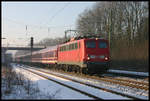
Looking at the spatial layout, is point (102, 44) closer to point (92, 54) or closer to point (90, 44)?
point (90, 44)

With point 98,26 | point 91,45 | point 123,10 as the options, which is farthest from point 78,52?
point 98,26

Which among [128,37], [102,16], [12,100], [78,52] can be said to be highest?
[102,16]

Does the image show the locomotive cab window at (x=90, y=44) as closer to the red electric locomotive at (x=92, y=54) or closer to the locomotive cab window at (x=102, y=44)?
the red electric locomotive at (x=92, y=54)

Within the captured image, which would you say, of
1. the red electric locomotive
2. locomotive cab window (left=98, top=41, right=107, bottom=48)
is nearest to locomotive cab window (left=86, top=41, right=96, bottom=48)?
the red electric locomotive

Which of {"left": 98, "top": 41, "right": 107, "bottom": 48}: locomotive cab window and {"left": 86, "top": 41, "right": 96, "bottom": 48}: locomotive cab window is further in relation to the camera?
{"left": 98, "top": 41, "right": 107, "bottom": 48}: locomotive cab window

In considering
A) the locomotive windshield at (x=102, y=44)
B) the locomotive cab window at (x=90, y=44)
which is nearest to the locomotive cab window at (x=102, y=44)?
the locomotive windshield at (x=102, y=44)

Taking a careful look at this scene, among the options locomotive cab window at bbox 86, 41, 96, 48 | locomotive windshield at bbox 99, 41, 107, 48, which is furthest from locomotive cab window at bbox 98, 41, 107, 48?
locomotive cab window at bbox 86, 41, 96, 48

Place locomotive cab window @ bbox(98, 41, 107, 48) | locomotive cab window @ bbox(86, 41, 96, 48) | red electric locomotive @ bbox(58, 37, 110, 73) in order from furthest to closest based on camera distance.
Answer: locomotive cab window @ bbox(98, 41, 107, 48) < locomotive cab window @ bbox(86, 41, 96, 48) < red electric locomotive @ bbox(58, 37, 110, 73)

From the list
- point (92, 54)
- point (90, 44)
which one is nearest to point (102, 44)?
point (90, 44)

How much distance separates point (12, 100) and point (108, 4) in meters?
27.6

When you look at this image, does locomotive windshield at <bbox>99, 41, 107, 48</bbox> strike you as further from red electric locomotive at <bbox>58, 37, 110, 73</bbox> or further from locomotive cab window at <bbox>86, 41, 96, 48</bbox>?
locomotive cab window at <bbox>86, 41, 96, 48</bbox>

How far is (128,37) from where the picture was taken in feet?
127

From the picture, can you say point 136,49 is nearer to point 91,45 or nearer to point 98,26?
point 98,26

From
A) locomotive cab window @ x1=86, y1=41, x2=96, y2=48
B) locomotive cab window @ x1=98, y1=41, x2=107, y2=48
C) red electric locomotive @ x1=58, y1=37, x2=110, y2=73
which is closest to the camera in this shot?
red electric locomotive @ x1=58, y1=37, x2=110, y2=73
